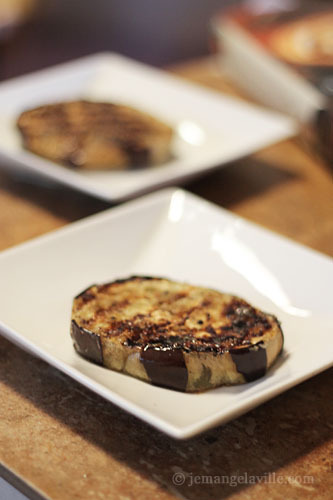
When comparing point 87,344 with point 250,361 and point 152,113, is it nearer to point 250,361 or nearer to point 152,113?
point 250,361

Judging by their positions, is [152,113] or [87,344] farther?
[152,113]

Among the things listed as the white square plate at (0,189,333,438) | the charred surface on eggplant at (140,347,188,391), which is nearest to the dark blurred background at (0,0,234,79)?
the white square plate at (0,189,333,438)

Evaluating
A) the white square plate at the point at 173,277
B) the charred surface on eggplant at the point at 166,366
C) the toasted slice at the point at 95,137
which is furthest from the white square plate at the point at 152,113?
the charred surface on eggplant at the point at 166,366

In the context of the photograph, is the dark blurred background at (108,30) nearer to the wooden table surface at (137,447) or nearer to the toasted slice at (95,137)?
the toasted slice at (95,137)

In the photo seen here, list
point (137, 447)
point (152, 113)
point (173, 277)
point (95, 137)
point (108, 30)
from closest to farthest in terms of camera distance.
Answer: point (137, 447) → point (173, 277) → point (95, 137) → point (152, 113) → point (108, 30)

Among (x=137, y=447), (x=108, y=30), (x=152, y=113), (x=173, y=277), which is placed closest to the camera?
(x=137, y=447)

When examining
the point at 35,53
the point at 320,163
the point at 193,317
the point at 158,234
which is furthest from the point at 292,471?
the point at 35,53

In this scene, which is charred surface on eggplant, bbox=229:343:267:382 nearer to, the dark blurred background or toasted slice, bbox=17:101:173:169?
toasted slice, bbox=17:101:173:169

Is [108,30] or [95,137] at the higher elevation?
[95,137]

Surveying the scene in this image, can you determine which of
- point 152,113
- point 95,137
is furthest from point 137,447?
point 152,113
